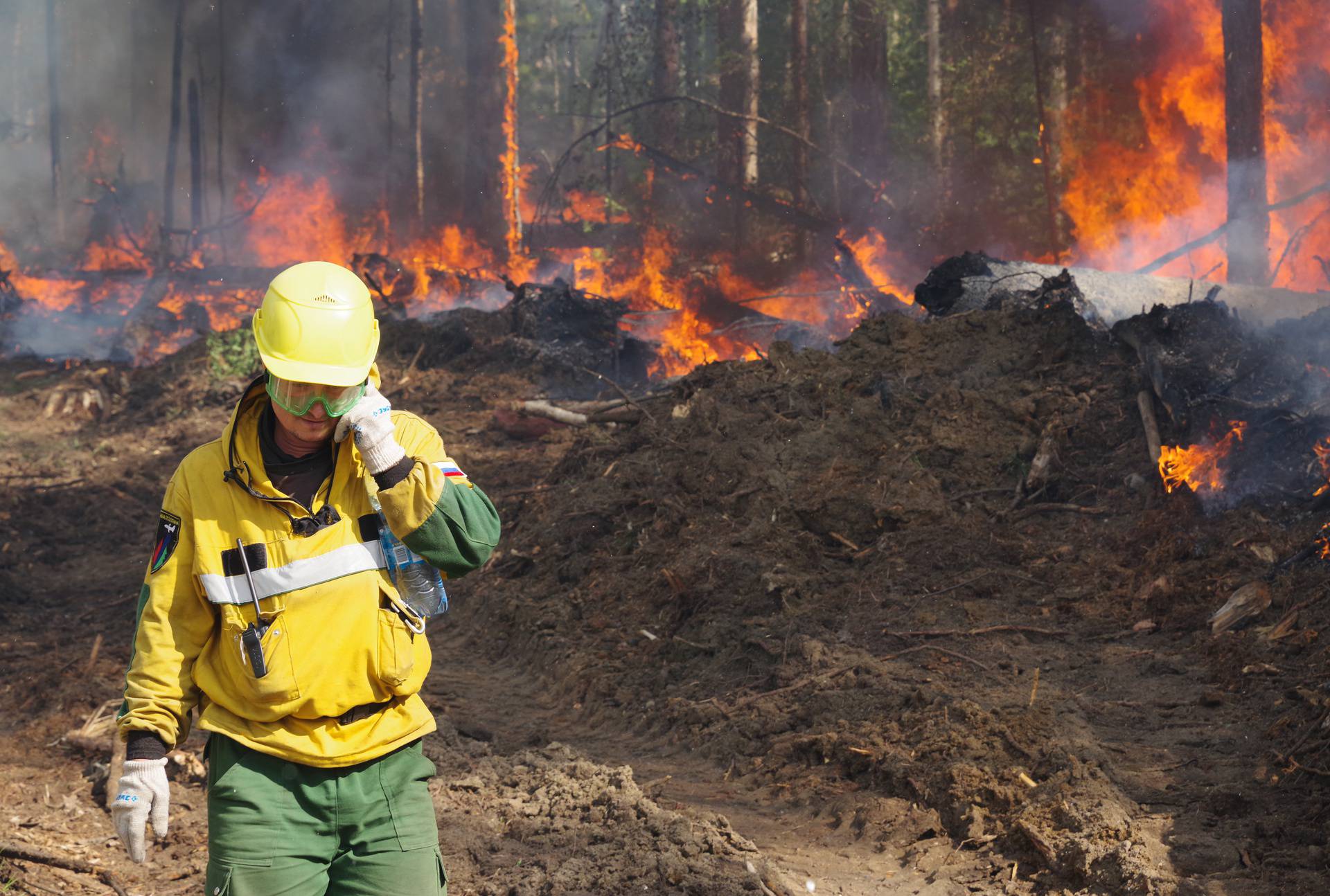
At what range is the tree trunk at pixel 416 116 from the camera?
2662 centimetres

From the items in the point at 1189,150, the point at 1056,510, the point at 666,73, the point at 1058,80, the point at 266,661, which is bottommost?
the point at 266,661

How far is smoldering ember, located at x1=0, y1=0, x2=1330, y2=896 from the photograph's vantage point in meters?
2.73

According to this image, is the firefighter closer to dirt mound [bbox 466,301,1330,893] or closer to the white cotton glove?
the white cotton glove

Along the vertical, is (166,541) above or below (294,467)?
below

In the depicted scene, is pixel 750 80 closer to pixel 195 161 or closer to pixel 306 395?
pixel 195 161

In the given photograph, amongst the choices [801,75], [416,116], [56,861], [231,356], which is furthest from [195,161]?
[56,861]

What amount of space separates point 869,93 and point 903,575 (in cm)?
1772

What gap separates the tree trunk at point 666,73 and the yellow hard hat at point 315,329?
22.0 m

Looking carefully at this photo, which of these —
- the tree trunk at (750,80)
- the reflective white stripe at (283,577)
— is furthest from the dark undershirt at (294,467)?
the tree trunk at (750,80)

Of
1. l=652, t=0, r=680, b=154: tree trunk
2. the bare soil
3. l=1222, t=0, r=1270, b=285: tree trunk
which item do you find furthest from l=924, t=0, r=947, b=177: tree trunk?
the bare soil

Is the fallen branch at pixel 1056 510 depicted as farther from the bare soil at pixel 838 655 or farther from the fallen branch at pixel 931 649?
the fallen branch at pixel 931 649

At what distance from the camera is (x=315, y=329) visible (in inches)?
106

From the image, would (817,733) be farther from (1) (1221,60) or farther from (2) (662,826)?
(1) (1221,60)

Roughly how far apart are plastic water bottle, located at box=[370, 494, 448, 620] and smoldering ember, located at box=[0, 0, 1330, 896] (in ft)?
0.03
